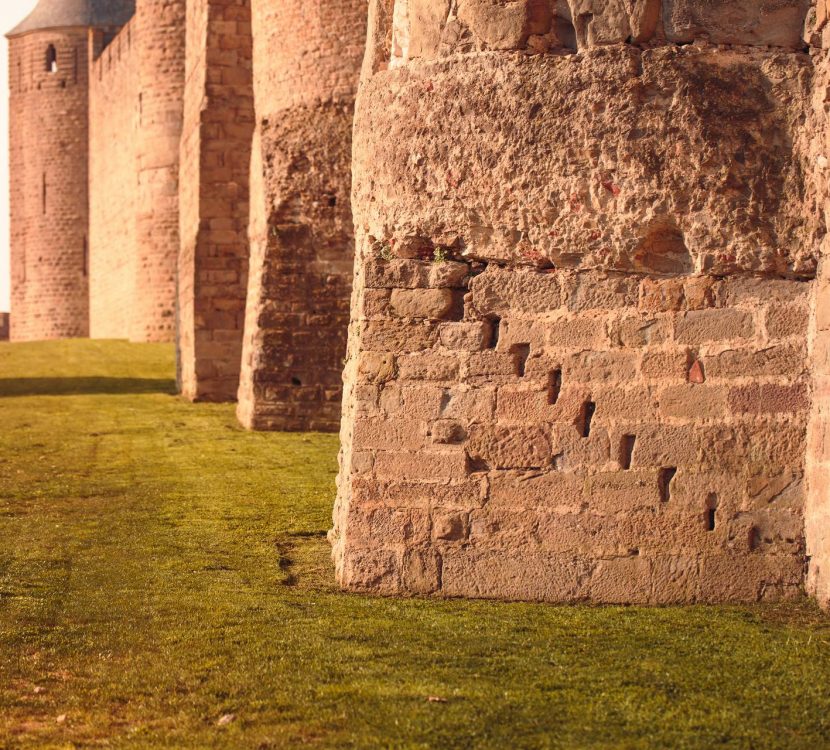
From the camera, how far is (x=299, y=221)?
43.8ft

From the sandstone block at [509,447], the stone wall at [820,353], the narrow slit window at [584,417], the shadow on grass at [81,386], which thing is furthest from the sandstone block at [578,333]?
the shadow on grass at [81,386]

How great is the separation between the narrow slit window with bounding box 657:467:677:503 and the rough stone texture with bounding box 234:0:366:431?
778cm

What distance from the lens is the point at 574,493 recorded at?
5.73 meters

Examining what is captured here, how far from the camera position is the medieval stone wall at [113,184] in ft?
92.0

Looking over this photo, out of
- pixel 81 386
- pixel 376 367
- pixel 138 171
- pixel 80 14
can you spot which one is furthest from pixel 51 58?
pixel 376 367

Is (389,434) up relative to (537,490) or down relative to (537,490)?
up

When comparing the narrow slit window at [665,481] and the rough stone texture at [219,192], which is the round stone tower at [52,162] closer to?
the rough stone texture at [219,192]

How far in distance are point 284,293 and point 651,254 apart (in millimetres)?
8099

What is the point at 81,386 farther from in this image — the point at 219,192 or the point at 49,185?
the point at 49,185

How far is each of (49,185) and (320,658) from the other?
3280 centimetres

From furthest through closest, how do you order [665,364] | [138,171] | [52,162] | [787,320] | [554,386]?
1. [52,162]
2. [138,171]
3. [554,386]
4. [665,364]
5. [787,320]

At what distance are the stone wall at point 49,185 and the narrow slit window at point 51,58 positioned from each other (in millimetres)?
54

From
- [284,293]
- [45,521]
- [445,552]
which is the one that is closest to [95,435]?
[284,293]

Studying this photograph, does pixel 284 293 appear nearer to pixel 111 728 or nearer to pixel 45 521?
pixel 45 521
